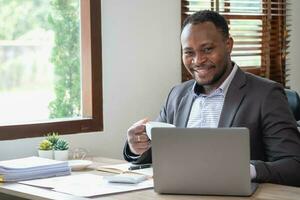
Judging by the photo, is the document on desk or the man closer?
the document on desk

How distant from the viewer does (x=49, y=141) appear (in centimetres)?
296

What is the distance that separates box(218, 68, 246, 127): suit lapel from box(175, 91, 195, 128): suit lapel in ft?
0.76

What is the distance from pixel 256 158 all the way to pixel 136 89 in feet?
3.67

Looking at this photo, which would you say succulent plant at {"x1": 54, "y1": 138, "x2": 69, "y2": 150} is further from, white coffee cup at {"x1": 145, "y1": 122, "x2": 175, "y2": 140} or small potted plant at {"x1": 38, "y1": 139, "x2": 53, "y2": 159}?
white coffee cup at {"x1": 145, "y1": 122, "x2": 175, "y2": 140}

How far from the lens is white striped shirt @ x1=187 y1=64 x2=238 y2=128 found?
2641 millimetres

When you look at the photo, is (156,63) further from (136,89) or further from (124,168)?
(124,168)

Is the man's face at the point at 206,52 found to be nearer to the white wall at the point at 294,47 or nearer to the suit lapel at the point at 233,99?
the suit lapel at the point at 233,99

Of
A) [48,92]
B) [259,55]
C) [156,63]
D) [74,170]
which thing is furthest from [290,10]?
[74,170]

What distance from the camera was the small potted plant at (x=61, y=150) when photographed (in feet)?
9.56

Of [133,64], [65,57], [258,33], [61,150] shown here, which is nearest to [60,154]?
[61,150]

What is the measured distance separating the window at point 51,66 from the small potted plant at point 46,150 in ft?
0.37

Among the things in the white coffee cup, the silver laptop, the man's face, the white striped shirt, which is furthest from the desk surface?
the man's face

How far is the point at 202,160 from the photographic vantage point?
2025 mm

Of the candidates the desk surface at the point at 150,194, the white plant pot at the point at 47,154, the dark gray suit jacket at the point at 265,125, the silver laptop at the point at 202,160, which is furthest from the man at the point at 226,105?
the white plant pot at the point at 47,154
